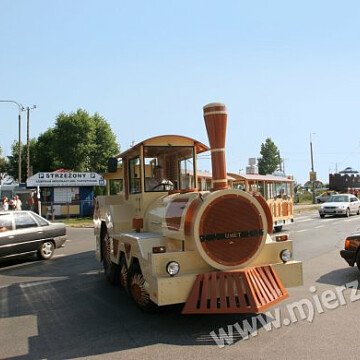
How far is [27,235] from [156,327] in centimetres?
791

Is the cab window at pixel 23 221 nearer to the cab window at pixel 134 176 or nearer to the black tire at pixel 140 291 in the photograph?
the cab window at pixel 134 176

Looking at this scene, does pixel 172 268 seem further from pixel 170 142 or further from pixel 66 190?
pixel 66 190

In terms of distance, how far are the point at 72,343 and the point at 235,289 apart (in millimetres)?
1978

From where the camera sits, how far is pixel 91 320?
663 cm

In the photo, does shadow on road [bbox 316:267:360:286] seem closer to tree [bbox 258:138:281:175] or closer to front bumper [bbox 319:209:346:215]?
front bumper [bbox 319:209:346:215]

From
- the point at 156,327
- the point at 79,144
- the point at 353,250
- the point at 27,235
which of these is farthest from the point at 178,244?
the point at 79,144

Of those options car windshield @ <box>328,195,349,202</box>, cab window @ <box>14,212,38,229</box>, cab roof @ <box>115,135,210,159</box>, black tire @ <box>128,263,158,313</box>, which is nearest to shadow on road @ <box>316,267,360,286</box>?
cab roof @ <box>115,135,210,159</box>

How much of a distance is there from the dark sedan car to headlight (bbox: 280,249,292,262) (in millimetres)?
8295

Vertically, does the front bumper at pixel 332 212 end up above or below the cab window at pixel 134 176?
below

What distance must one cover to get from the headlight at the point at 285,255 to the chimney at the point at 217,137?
48.0 inches

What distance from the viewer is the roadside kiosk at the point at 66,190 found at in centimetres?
3397

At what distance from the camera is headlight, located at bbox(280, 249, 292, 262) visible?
655 cm

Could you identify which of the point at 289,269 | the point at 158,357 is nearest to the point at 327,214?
the point at 289,269

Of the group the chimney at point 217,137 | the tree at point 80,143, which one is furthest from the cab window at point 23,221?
the tree at point 80,143
